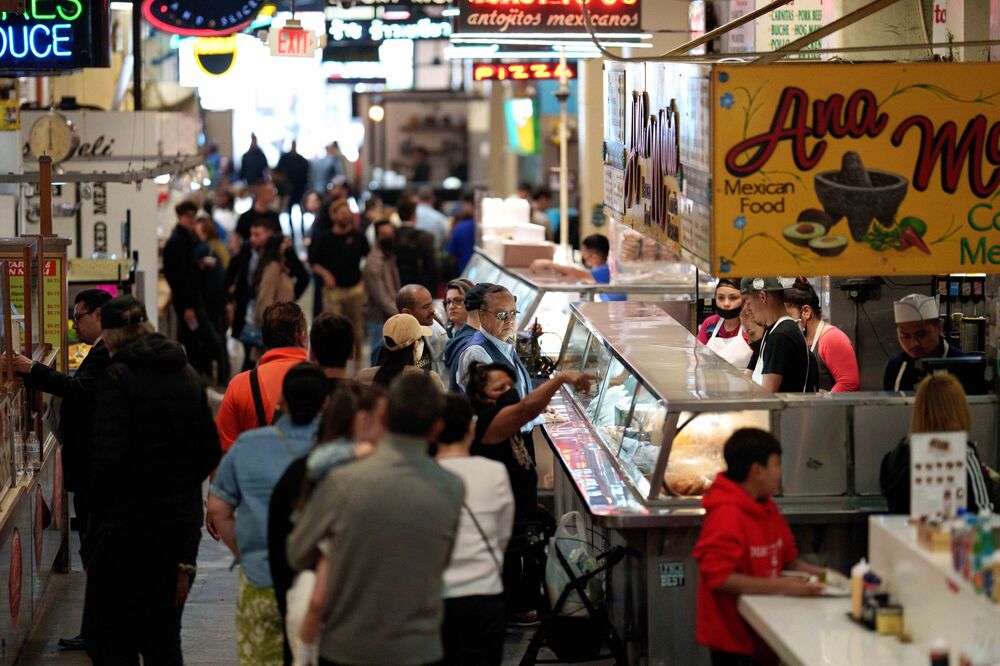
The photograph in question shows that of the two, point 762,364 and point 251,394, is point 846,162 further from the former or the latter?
point 251,394

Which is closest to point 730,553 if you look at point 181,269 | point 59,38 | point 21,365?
point 21,365

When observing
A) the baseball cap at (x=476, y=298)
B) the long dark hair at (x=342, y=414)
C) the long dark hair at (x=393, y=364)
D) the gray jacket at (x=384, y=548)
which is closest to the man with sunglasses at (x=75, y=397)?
the long dark hair at (x=393, y=364)

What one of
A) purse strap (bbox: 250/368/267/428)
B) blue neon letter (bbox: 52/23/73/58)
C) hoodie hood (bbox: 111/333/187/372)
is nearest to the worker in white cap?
purse strap (bbox: 250/368/267/428)

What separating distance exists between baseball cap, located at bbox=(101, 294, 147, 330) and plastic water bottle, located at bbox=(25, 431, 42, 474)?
1.76 metres

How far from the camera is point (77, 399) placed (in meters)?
7.56

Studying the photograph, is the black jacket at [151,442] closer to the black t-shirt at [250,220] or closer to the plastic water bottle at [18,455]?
the plastic water bottle at [18,455]

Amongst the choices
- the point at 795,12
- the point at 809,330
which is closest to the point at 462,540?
the point at 809,330

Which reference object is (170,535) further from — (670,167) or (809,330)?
(809,330)

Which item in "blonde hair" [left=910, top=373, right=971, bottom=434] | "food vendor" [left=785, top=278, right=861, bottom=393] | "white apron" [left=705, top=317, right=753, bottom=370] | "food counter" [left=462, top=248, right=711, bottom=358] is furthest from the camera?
"food counter" [left=462, top=248, right=711, bottom=358]

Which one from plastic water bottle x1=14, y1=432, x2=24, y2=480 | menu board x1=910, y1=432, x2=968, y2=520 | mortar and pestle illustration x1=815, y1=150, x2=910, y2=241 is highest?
mortar and pestle illustration x1=815, y1=150, x2=910, y2=241

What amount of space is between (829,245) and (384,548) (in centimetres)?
273

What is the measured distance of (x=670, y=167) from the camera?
756 centimetres

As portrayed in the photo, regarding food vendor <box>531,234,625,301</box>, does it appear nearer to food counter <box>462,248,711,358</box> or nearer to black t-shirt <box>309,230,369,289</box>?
food counter <box>462,248,711,358</box>

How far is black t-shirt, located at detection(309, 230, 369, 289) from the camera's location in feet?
56.5
